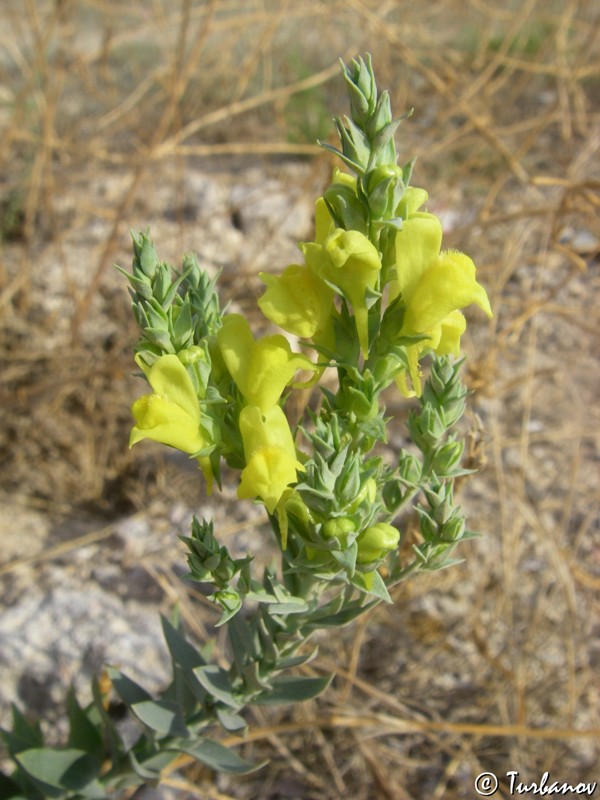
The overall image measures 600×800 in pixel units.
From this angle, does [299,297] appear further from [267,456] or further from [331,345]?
[267,456]

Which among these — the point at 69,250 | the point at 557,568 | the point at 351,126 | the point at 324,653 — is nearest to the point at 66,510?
the point at 324,653

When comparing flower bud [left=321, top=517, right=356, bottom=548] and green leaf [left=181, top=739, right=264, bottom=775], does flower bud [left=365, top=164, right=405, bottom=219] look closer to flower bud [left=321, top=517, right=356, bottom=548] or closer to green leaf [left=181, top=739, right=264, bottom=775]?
flower bud [left=321, top=517, right=356, bottom=548]

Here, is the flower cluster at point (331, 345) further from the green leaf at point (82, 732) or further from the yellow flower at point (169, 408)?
the green leaf at point (82, 732)

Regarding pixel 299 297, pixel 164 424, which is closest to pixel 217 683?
pixel 164 424

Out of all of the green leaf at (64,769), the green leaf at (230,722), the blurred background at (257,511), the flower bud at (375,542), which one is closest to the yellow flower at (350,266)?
the flower bud at (375,542)

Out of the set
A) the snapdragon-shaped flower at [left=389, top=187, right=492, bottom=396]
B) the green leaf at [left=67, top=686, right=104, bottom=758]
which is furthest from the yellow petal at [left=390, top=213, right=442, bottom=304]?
the green leaf at [left=67, top=686, right=104, bottom=758]

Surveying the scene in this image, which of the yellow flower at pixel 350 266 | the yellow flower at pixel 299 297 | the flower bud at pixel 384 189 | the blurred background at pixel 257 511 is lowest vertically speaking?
the blurred background at pixel 257 511
